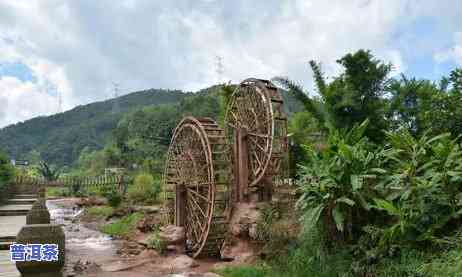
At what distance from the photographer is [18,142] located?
4181 inches

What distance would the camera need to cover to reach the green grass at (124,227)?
756 inches

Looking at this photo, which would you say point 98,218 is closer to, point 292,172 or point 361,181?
point 292,172

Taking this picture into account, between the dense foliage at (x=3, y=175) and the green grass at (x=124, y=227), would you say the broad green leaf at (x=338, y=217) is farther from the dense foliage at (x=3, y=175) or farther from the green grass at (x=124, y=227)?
the dense foliage at (x=3, y=175)

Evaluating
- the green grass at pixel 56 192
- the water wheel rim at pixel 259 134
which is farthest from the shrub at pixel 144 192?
the green grass at pixel 56 192

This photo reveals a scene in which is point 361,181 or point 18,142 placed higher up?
point 18,142

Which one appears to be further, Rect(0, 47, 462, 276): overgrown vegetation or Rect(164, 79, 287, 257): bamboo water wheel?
Rect(164, 79, 287, 257): bamboo water wheel

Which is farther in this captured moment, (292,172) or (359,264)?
(292,172)

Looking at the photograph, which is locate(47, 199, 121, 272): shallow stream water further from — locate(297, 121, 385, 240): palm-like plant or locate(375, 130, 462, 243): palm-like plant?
locate(375, 130, 462, 243): palm-like plant

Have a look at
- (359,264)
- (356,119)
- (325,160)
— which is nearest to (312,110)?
(356,119)

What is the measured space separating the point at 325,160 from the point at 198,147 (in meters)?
7.19

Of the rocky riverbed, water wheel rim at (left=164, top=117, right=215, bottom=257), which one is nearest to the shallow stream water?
the rocky riverbed

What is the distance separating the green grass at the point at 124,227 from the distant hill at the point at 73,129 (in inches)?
2795

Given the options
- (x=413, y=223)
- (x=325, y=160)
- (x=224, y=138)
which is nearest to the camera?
(x=413, y=223)

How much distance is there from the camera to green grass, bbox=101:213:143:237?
19.2 m
